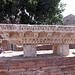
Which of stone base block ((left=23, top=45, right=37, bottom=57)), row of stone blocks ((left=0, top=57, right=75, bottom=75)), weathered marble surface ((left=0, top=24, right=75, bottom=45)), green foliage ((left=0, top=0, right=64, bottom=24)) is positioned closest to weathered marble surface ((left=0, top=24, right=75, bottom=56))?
weathered marble surface ((left=0, top=24, right=75, bottom=45))

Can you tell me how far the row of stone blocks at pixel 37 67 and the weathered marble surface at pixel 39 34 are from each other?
0.73 meters

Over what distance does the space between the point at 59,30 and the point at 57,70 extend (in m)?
1.68

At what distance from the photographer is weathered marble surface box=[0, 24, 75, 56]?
12.8ft

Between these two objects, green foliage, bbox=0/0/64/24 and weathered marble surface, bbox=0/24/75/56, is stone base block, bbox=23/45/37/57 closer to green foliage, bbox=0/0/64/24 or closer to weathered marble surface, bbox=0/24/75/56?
weathered marble surface, bbox=0/24/75/56

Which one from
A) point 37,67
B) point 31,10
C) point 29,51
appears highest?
point 31,10

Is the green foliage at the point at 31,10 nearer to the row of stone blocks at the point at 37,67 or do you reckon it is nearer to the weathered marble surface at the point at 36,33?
the weathered marble surface at the point at 36,33

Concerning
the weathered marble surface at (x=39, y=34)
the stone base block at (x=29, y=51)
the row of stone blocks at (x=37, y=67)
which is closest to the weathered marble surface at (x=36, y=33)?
the weathered marble surface at (x=39, y=34)

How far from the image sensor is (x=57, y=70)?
356 centimetres

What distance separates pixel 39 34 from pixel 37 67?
1427mm

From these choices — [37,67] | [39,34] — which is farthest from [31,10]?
[37,67]

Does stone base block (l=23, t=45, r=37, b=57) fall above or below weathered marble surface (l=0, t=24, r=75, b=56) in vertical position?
below

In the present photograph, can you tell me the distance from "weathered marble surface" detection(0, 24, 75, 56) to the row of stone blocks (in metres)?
0.73

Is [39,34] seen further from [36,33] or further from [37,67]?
[37,67]

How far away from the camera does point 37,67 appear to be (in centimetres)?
358
